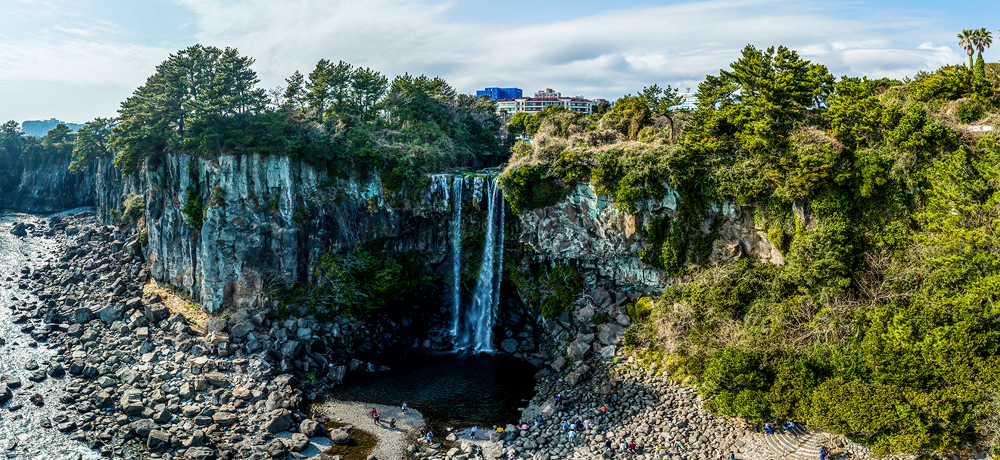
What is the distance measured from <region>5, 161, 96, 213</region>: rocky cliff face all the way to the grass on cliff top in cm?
3987

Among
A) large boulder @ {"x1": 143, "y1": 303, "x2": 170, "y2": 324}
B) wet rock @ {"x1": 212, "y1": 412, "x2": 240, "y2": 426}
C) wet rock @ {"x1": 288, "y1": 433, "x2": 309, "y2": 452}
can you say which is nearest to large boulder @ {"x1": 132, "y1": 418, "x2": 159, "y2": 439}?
wet rock @ {"x1": 212, "y1": 412, "x2": 240, "y2": 426}

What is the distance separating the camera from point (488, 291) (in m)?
41.2

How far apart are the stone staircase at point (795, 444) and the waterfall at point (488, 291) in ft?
62.3

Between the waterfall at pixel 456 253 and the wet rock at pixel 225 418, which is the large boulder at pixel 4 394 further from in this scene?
the waterfall at pixel 456 253

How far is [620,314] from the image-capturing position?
35.1 m

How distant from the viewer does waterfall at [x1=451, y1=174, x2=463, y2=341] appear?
40.5 meters

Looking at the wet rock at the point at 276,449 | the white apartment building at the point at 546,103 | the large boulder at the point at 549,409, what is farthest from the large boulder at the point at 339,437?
the white apartment building at the point at 546,103

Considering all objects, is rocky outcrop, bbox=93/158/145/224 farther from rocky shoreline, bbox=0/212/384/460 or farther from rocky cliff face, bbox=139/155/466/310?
rocky cliff face, bbox=139/155/466/310

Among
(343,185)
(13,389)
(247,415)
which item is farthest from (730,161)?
(13,389)

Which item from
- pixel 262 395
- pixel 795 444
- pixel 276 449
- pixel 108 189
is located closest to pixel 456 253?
pixel 262 395

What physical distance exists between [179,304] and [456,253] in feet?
68.0

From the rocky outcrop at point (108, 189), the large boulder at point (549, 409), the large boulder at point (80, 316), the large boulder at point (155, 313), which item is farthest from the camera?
the rocky outcrop at point (108, 189)

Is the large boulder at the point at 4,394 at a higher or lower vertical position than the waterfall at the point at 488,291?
lower

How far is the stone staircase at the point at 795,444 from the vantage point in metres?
23.5
